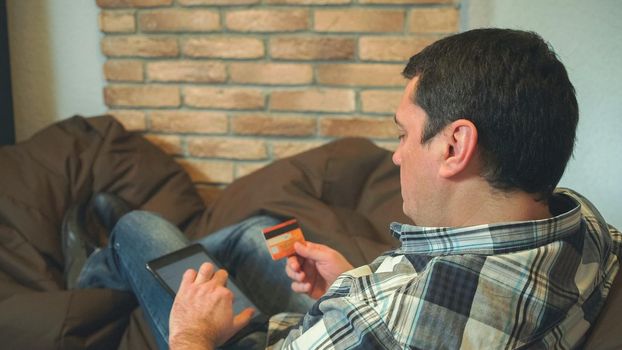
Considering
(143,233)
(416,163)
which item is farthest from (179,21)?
(416,163)

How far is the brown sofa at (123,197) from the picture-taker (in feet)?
4.41

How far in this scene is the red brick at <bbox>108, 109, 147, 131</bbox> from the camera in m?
2.08

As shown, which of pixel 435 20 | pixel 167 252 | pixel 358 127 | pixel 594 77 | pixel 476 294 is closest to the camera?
pixel 476 294

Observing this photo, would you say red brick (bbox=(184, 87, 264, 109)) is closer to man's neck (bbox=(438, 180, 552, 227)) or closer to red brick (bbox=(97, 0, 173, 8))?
red brick (bbox=(97, 0, 173, 8))

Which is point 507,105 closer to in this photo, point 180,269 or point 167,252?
point 180,269

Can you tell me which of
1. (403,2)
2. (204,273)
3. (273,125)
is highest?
(403,2)

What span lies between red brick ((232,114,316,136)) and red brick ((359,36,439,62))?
29 centimetres

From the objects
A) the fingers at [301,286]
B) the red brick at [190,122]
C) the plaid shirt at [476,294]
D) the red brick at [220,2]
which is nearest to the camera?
the plaid shirt at [476,294]

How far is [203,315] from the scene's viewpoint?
1002 millimetres

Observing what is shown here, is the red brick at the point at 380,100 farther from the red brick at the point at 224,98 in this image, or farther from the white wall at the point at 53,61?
the white wall at the point at 53,61

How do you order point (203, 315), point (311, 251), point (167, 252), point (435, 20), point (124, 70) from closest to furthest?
point (203, 315), point (311, 251), point (167, 252), point (435, 20), point (124, 70)

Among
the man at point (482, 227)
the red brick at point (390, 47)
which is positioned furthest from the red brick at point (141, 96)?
the man at point (482, 227)

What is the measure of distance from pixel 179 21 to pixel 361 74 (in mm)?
630

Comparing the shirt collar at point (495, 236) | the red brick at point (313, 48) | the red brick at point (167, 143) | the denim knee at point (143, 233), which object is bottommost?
the denim knee at point (143, 233)
